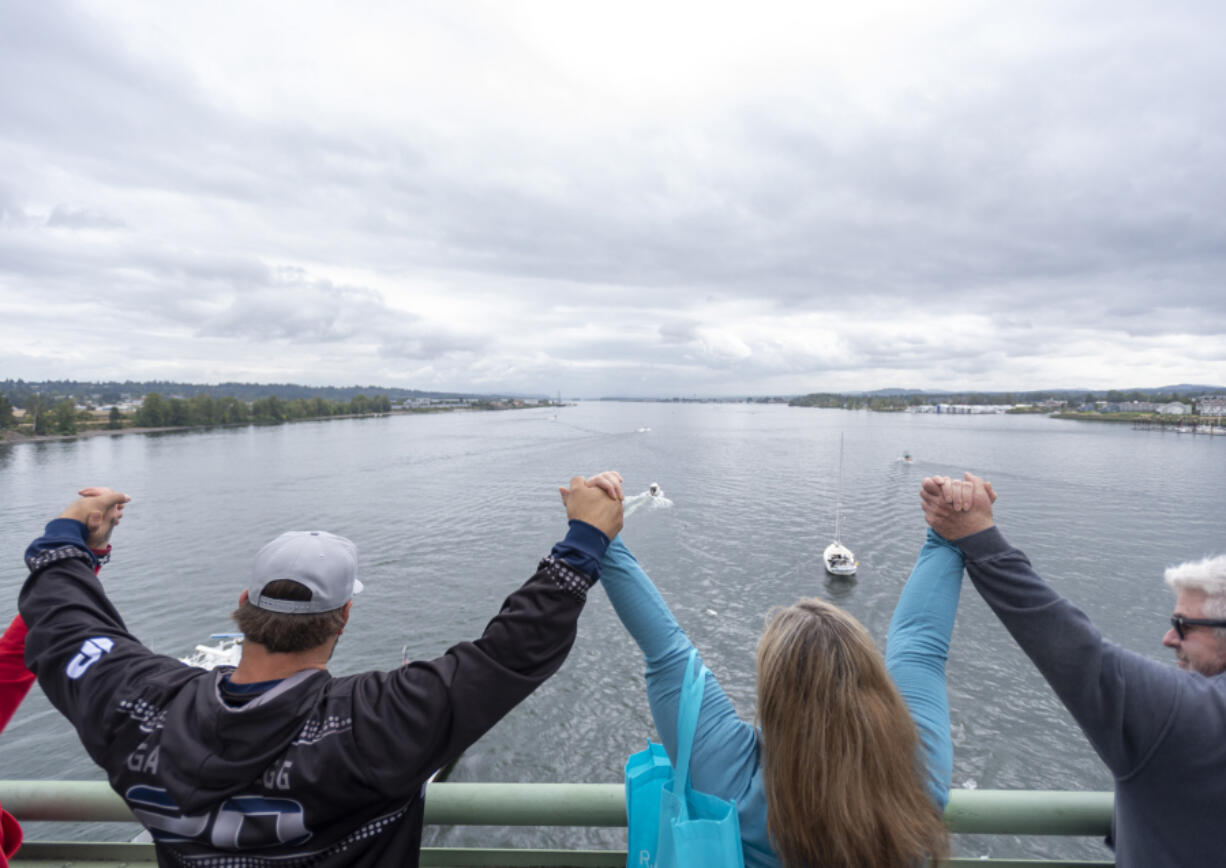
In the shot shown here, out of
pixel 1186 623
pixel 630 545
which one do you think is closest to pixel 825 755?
pixel 1186 623

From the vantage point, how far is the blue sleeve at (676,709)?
1.39 meters

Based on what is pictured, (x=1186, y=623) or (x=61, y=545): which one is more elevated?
(x=61, y=545)

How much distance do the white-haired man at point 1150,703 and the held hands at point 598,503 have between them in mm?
779

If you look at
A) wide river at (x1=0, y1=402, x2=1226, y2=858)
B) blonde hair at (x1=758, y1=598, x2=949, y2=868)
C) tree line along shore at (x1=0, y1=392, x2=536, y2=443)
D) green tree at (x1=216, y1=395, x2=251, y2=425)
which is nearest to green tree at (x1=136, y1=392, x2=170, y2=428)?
tree line along shore at (x1=0, y1=392, x2=536, y2=443)

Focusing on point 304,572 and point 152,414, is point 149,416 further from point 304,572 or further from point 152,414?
point 304,572

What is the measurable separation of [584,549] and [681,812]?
57 centimetres

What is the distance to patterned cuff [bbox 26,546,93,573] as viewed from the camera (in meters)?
1.50

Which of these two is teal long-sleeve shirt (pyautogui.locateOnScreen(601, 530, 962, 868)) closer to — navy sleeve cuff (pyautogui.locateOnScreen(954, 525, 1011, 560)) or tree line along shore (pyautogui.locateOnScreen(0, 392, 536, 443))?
navy sleeve cuff (pyautogui.locateOnScreen(954, 525, 1011, 560))

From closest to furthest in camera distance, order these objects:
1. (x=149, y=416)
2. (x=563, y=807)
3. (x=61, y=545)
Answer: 1. (x=61, y=545)
2. (x=563, y=807)
3. (x=149, y=416)

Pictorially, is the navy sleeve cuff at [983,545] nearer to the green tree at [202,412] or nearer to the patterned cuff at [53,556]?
the patterned cuff at [53,556]

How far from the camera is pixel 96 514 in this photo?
67.3 inches

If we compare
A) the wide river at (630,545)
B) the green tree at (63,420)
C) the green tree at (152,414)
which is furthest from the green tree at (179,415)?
the wide river at (630,545)

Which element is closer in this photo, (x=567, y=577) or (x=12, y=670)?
(x=567, y=577)

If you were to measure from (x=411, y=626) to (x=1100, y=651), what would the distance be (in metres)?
19.7
